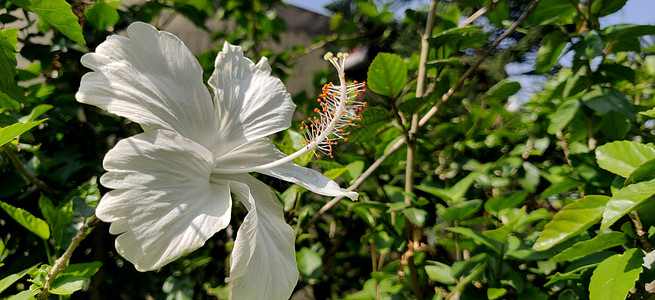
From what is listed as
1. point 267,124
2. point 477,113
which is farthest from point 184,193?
point 477,113

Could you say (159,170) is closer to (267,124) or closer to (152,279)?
(267,124)

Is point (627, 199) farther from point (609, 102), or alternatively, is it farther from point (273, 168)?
point (273, 168)

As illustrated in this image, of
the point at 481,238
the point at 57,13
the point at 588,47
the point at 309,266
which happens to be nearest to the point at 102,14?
the point at 57,13

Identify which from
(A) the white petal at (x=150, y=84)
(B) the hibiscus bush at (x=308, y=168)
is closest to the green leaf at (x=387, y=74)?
(B) the hibiscus bush at (x=308, y=168)

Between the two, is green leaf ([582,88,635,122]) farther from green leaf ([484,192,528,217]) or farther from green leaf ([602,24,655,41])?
green leaf ([484,192,528,217])

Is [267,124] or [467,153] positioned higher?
[267,124]

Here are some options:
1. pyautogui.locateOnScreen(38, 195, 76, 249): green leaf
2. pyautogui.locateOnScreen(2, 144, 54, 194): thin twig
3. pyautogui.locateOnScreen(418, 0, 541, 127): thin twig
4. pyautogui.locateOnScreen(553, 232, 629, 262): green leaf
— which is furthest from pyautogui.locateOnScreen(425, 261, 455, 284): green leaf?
pyautogui.locateOnScreen(2, 144, 54, 194): thin twig
